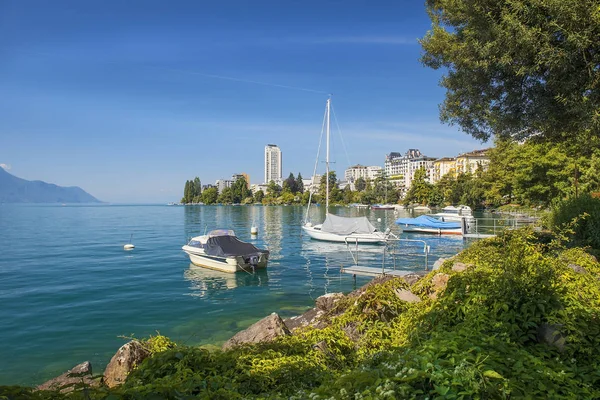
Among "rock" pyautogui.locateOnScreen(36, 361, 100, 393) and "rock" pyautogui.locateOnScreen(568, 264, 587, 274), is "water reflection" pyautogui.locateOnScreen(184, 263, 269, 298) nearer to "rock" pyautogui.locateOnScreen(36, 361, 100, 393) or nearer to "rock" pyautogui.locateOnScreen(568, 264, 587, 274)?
"rock" pyautogui.locateOnScreen(36, 361, 100, 393)

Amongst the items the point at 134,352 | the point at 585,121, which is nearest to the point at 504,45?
the point at 585,121

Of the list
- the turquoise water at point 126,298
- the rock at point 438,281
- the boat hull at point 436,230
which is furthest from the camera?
the boat hull at point 436,230

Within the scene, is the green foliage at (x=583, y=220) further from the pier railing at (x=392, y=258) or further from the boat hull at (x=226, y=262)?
the boat hull at (x=226, y=262)

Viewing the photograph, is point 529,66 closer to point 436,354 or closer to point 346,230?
point 436,354

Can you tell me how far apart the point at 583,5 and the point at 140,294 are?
1922 cm

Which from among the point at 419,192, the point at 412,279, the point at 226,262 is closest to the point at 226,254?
the point at 226,262

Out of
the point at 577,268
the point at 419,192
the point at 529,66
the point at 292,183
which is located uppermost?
the point at 292,183

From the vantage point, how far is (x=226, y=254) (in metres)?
23.2

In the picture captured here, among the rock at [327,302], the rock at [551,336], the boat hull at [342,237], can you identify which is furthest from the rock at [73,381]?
the boat hull at [342,237]

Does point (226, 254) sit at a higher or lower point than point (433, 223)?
lower

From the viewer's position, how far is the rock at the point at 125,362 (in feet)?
20.3

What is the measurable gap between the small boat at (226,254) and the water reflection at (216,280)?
405mm

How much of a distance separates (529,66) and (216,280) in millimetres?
17398

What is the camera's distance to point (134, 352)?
643 centimetres
